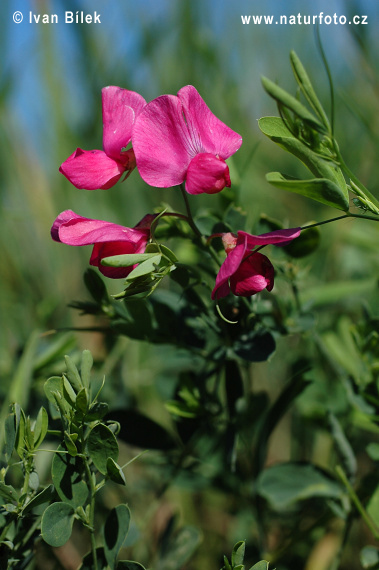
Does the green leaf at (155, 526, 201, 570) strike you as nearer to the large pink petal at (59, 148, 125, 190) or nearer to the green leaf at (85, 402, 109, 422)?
the green leaf at (85, 402, 109, 422)

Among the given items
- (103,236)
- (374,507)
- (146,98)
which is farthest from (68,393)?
(146,98)

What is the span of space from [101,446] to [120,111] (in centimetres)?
Answer: 26

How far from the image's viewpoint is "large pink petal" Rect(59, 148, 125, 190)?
44cm

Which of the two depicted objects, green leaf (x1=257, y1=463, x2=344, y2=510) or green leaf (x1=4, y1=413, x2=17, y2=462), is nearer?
green leaf (x1=4, y1=413, x2=17, y2=462)

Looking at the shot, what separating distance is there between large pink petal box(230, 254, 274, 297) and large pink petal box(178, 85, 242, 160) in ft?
0.29

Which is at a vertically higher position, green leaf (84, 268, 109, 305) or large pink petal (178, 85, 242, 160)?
large pink petal (178, 85, 242, 160)

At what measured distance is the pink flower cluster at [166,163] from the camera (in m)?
0.40

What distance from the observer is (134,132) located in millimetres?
404

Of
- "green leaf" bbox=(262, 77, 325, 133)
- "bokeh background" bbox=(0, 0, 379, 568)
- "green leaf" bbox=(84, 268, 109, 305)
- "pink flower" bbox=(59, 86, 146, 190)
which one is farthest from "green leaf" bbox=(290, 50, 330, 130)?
"bokeh background" bbox=(0, 0, 379, 568)

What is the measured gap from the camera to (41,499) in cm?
39

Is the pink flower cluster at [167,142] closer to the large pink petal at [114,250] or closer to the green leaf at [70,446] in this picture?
the large pink petal at [114,250]

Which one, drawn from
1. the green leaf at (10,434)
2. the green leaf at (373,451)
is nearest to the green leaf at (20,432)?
the green leaf at (10,434)

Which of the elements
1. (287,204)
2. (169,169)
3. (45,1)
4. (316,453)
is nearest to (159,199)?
(287,204)

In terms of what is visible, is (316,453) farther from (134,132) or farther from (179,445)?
(134,132)
